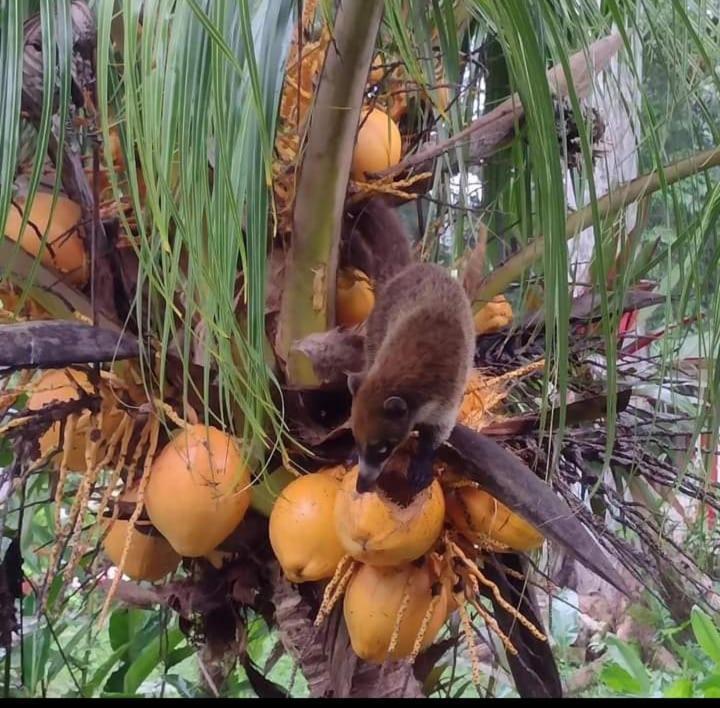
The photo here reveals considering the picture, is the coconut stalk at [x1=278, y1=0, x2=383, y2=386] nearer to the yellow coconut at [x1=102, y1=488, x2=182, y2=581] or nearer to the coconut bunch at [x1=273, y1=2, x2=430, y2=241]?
the coconut bunch at [x1=273, y1=2, x2=430, y2=241]

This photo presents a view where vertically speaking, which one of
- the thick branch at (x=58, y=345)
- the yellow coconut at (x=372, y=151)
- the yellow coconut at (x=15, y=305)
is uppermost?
the yellow coconut at (x=372, y=151)

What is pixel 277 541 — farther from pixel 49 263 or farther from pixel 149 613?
pixel 149 613

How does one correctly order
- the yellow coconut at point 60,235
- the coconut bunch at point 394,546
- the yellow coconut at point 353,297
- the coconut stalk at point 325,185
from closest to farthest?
the coconut stalk at point 325,185, the coconut bunch at point 394,546, the yellow coconut at point 60,235, the yellow coconut at point 353,297

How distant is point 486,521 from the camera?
956 millimetres

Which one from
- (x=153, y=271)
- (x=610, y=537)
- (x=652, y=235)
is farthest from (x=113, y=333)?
(x=652, y=235)

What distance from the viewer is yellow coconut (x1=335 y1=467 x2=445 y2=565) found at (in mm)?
868

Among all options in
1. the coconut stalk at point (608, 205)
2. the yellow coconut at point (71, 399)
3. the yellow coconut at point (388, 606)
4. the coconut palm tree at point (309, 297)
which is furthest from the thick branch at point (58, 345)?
the coconut stalk at point (608, 205)

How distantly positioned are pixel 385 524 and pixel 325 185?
0.32m

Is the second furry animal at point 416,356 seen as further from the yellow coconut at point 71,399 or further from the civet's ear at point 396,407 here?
the yellow coconut at point 71,399

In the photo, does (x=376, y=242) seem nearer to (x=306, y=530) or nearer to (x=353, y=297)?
(x=353, y=297)

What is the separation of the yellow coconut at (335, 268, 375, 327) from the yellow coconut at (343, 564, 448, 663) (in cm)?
30

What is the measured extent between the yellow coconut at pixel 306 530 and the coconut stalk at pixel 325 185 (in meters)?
0.11

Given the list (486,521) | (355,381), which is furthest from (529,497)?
(355,381)

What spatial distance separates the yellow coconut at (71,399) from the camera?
96 centimetres
